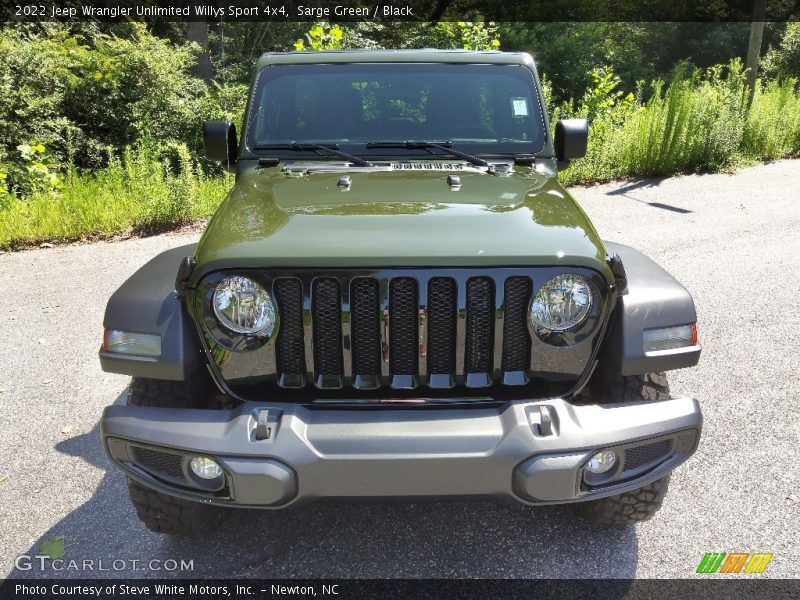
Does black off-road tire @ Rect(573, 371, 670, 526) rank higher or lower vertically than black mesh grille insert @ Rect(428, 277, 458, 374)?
lower

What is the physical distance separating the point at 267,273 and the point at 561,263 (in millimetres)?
923

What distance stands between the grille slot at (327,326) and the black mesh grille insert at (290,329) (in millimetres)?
47

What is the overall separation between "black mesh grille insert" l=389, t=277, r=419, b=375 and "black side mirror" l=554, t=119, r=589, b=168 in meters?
1.69

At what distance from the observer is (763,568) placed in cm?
258

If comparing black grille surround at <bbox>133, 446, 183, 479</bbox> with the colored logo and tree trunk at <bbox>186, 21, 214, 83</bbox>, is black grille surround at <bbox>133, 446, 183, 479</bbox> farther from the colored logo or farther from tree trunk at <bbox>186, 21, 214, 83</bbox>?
tree trunk at <bbox>186, 21, 214, 83</bbox>

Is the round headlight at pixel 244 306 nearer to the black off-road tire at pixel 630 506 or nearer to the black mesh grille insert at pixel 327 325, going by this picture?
the black mesh grille insert at pixel 327 325

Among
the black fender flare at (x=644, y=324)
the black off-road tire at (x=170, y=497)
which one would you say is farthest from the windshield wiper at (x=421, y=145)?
the black off-road tire at (x=170, y=497)

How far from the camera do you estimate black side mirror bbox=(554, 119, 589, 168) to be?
346 centimetres

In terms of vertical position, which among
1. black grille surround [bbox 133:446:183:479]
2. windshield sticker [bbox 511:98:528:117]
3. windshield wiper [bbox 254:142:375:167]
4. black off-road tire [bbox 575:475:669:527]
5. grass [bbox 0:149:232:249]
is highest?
windshield sticker [bbox 511:98:528:117]

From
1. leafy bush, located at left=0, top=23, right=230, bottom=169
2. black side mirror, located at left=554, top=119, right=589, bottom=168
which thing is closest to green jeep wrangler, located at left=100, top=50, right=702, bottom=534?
black side mirror, located at left=554, top=119, right=589, bottom=168

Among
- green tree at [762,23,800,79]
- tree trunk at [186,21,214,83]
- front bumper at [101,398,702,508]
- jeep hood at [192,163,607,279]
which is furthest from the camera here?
green tree at [762,23,800,79]

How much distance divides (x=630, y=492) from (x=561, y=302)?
0.90 m

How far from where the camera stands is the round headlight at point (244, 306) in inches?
85.7

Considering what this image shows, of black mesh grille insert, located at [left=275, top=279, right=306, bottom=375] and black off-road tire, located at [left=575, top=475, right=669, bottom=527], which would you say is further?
black off-road tire, located at [left=575, top=475, right=669, bottom=527]
